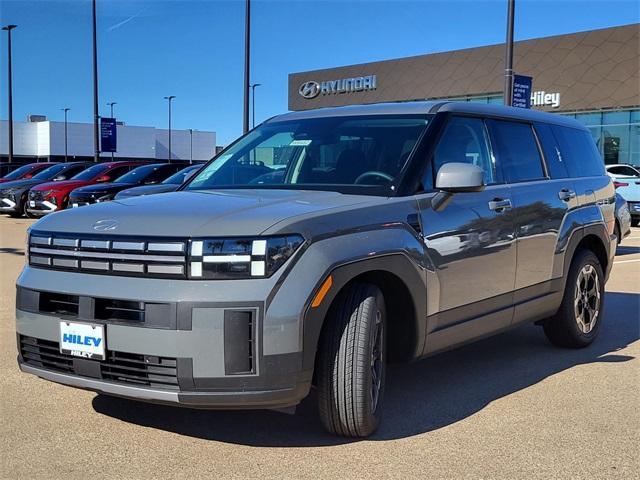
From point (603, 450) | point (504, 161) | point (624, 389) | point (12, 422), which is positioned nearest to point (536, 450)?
point (603, 450)

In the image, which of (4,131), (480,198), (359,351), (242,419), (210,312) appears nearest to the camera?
(210,312)

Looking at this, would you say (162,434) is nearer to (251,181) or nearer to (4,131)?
(251,181)

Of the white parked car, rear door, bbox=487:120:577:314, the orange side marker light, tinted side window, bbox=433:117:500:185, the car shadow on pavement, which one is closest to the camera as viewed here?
the orange side marker light

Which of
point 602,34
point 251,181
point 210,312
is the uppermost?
point 602,34

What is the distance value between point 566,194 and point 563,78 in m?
29.8

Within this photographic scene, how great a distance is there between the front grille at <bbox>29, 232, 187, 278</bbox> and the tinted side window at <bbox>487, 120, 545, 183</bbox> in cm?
268

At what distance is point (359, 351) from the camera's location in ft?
12.0

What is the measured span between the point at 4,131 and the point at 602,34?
75082 mm

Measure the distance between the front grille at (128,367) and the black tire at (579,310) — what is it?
3582 millimetres

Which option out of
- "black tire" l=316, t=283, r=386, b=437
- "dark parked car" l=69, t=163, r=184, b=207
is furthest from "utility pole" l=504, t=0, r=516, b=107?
"black tire" l=316, t=283, r=386, b=437

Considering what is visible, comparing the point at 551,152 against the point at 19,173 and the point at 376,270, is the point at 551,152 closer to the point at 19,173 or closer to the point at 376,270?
the point at 376,270

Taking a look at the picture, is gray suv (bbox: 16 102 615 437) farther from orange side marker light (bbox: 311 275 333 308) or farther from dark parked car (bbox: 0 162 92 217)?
dark parked car (bbox: 0 162 92 217)

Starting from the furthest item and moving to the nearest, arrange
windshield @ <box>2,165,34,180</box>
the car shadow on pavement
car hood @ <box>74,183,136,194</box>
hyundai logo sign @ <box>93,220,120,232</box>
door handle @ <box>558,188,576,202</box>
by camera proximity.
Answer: windshield @ <box>2,165,34,180</box> < car hood @ <box>74,183,136,194</box> < door handle @ <box>558,188,576,202</box> < the car shadow on pavement < hyundai logo sign @ <box>93,220,120,232</box>

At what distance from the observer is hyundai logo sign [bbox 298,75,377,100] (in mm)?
43250
